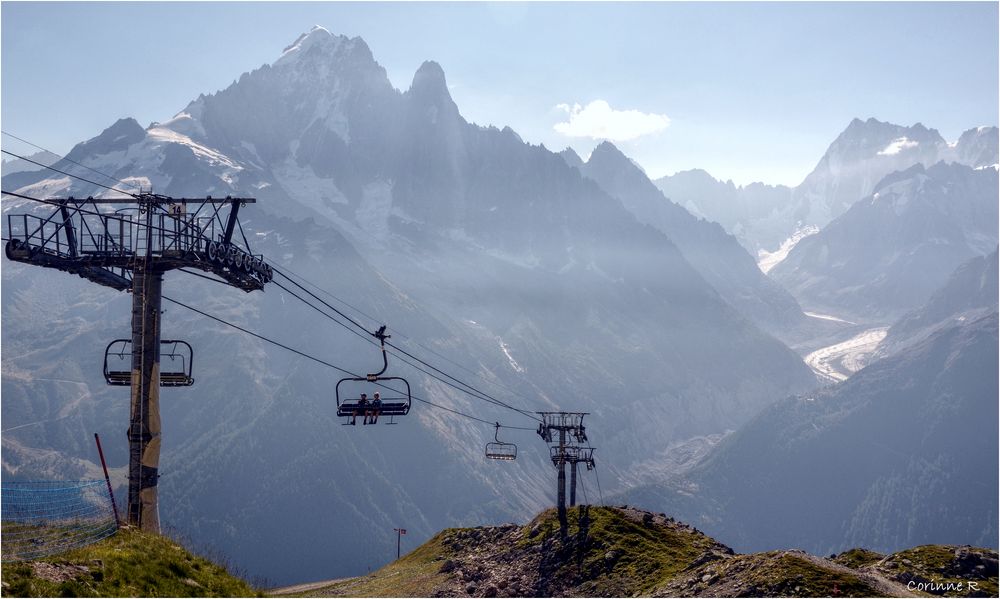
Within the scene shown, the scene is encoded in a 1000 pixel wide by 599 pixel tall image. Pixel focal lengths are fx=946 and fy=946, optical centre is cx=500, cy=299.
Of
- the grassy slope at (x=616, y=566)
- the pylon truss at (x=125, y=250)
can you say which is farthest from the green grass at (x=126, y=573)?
the grassy slope at (x=616, y=566)

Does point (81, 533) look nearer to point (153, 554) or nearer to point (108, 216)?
point (153, 554)

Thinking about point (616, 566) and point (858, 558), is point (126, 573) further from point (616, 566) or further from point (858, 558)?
point (858, 558)

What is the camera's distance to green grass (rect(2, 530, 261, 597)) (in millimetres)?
31438

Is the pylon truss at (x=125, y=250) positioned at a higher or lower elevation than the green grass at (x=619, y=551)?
higher

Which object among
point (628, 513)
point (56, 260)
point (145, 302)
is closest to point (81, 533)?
point (145, 302)

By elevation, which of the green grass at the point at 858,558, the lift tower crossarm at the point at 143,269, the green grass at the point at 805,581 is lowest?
the green grass at the point at 858,558

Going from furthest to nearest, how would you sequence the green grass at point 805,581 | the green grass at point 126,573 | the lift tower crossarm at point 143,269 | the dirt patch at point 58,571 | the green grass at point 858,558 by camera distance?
the green grass at point 858,558 < the green grass at point 805,581 < the lift tower crossarm at point 143,269 < the dirt patch at point 58,571 < the green grass at point 126,573

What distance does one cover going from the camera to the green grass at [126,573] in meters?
31.4

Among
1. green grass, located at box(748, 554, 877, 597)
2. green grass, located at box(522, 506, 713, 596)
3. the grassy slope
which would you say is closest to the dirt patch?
the grassy slope

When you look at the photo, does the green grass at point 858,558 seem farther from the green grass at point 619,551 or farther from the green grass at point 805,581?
the green grass at point 805,581

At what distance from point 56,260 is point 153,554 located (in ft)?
52.1

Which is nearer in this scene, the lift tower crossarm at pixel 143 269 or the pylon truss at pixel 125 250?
the lift tower crossarm at pixel 143 269

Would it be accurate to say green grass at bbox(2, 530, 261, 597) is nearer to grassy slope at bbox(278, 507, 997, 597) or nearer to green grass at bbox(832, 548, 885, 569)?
grassy slope at bbox(278, 507, 997, 597)

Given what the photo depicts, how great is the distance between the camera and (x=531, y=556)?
7819cm
